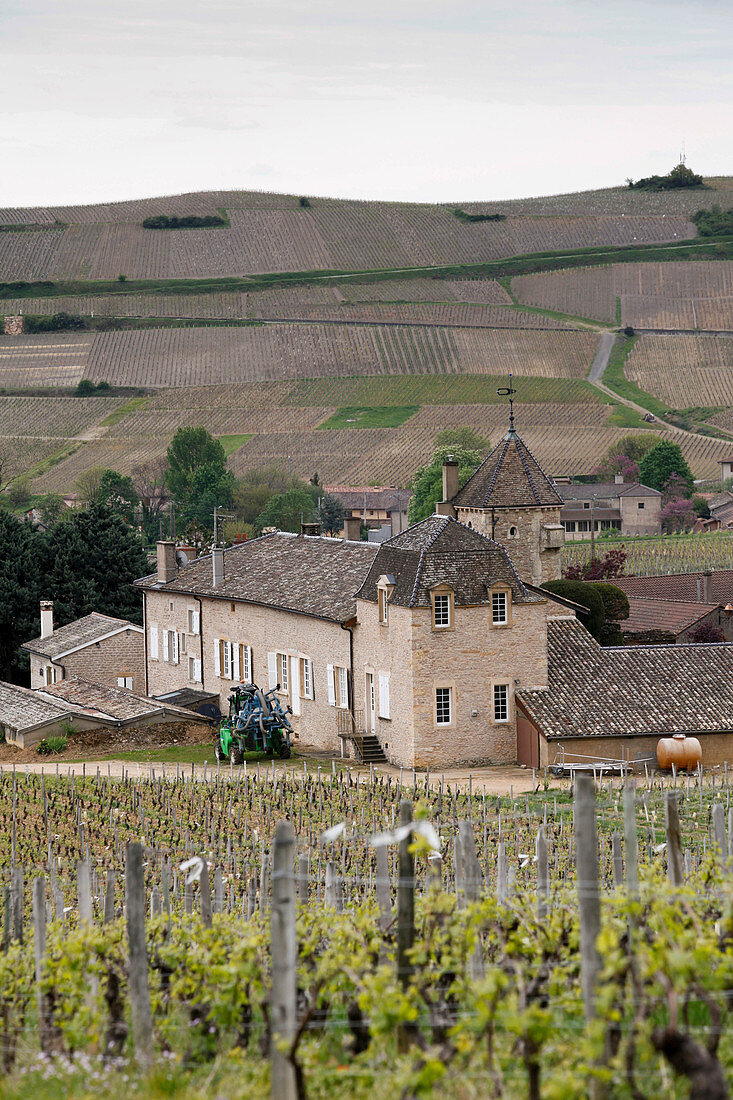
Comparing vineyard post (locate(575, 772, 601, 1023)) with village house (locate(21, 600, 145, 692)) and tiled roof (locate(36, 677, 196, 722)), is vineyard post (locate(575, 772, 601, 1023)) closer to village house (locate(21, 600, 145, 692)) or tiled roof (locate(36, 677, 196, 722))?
tiled roof (locate(36, 677, 196, 722))

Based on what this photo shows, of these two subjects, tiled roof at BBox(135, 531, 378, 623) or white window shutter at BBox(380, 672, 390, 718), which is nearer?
white window shutter at BBox(380, 672, 390, 718)

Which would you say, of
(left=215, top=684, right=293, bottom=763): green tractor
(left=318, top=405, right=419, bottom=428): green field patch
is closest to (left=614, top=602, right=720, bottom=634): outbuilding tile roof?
(left=215, top=684, right=293, bottom=763): green tractor

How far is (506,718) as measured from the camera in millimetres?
39781

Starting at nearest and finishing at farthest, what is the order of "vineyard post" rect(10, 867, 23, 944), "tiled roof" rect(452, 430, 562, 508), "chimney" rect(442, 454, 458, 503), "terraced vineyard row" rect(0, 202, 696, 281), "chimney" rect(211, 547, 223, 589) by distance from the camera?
"vineyard post" rect(10, 867, 23, 944)
"tiled roof" rect(452, 430, 562, 508)
"chimney" rect(442, 454, 458, 503)
"chimney" rect(211, 547, 223, 589)
"terraced vineyard row" rect(0, 202, 696, 281)

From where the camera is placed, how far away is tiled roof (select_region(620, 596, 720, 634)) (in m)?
54.6

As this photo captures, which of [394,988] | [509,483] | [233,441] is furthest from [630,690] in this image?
[233,441]

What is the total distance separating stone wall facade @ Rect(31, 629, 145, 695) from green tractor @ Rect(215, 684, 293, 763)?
13884mm

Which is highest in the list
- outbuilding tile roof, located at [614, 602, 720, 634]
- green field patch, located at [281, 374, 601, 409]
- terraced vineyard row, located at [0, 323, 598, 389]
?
terraced vineyard row, located at [0, 323, 598, 389]

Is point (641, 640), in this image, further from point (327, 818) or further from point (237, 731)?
point (327, 818)

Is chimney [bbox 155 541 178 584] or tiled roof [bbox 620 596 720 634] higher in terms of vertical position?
chimney [bbox 155 541 178 584]

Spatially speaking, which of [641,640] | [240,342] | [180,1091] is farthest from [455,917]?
[240,342]

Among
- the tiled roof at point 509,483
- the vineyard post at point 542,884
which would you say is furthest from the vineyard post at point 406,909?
the tiled roof at point 509,483

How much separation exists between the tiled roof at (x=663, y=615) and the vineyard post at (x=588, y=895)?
4430 cm

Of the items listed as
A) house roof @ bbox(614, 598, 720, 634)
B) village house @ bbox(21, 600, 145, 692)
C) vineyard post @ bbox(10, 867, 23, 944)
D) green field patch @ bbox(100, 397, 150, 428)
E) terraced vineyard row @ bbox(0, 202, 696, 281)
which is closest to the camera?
vineyard post @ bbox(10, 867, 23, 944)
